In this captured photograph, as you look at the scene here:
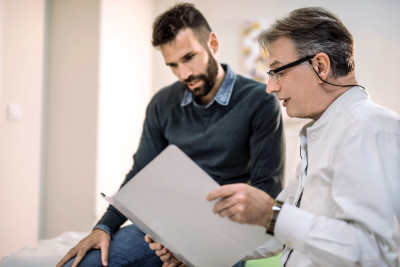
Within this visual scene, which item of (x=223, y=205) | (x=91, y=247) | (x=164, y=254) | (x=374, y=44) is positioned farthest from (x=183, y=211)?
(x=374, y=44)

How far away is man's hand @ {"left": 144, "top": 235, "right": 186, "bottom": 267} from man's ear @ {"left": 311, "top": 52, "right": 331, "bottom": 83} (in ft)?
2.08

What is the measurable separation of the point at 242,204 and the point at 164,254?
42cm

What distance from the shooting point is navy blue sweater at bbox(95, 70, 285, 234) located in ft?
4.56

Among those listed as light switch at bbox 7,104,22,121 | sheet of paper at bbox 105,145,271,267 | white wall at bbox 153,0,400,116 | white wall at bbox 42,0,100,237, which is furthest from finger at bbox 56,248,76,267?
white wall at bbox 153,0,400,116

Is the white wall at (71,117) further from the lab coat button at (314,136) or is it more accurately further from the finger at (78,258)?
the lab coat button at (314,136)

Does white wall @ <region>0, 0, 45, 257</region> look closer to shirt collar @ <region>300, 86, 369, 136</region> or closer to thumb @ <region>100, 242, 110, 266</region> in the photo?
thumb @ <region>100, 242, 110, 266</region>

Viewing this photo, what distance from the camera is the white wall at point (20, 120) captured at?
2.20m

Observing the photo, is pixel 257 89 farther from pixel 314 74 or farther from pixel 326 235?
pixel 326 235

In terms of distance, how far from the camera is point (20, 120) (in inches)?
92.0

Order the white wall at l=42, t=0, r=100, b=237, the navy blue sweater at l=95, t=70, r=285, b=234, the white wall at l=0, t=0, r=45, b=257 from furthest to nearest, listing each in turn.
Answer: the white wall at l=42, t=0, r=100, b=237 < the white wall at l=0, t=0, r=45, b=257 < the navy blue sweater at l=95, t=70, r=285, b=234

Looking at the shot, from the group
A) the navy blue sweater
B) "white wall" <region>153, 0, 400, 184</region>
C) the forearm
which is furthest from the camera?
"white wall" <region>153, 0, 400, 184</region>

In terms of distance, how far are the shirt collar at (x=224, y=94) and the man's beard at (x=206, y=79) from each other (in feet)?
0.13

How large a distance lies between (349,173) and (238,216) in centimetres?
24

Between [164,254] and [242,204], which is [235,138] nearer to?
[164,254]
